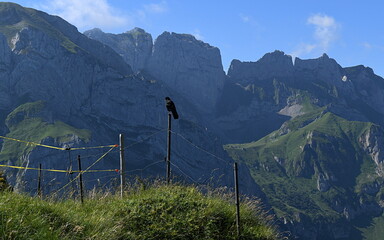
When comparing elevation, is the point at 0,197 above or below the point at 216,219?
above

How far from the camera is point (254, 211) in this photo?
12.1m

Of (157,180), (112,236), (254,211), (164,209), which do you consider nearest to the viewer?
(112,236)

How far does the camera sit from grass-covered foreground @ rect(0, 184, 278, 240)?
748 cm

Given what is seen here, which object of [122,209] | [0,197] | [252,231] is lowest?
[252,231]

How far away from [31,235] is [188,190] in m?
5.89

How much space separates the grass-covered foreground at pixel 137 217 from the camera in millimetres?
7477

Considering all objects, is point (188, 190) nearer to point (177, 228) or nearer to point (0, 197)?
point (177, 228)

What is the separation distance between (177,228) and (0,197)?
4.24m

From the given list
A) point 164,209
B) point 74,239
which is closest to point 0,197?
point 74,239

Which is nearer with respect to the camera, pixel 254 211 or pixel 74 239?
pixel 74 239

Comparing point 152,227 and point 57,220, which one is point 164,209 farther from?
point 57,220

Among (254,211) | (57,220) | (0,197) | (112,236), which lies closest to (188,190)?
(254,211)

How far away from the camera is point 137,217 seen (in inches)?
395

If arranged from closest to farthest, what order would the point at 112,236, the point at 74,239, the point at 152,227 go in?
the point at 74,239, the point at 112,236, the point at 152,227
